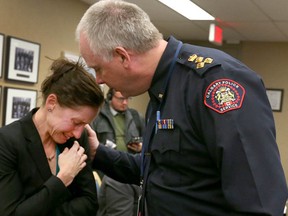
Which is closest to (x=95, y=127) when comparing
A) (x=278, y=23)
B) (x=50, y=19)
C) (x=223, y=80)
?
(x=50, y=19)

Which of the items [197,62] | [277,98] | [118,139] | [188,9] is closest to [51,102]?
[197,62]

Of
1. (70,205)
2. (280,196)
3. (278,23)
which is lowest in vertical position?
(70,205)

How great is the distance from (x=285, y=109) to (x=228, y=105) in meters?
6.33

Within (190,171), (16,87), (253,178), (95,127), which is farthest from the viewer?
(16,87)

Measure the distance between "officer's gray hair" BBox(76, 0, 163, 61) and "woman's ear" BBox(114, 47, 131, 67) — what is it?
11 millimetres

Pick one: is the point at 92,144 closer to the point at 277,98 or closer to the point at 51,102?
the point at 51,102

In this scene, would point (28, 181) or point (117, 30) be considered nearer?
point (117, 30)

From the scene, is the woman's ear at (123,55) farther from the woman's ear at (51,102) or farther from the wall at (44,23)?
the wall at (44,23)

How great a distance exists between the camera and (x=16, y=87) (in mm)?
3977

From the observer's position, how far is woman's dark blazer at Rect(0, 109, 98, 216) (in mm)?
1517

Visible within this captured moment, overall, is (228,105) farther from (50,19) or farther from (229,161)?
(50,19)

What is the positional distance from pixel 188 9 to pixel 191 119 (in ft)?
13.6

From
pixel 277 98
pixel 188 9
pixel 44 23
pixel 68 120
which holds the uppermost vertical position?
pixel 188 9

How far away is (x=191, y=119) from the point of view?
113 centimetres
